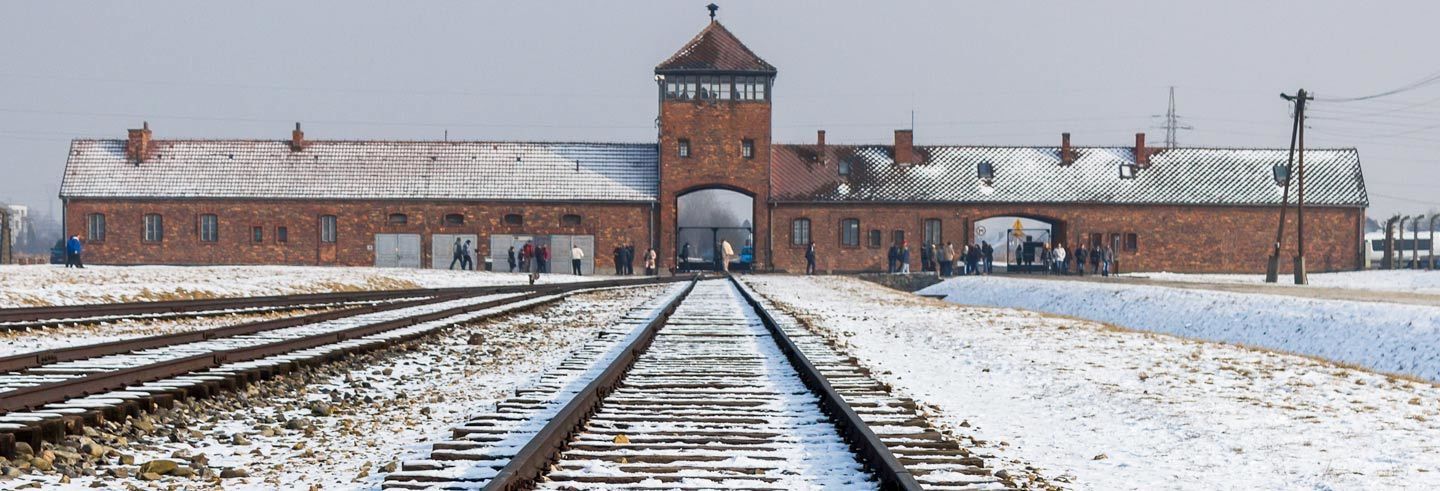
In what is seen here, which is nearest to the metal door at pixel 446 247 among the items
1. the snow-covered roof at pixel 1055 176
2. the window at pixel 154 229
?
the window at pixel 154 229

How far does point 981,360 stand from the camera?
12.0m

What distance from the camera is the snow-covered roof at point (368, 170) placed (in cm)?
5053

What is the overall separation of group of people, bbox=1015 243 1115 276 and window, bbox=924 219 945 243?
317 cm

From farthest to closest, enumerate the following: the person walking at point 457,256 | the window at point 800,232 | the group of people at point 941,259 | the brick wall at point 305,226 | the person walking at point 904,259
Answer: the window at point 800,232 → the brick wall at point 305,226 → the person walking at point 457,256 → the person walking at point 904,259 → the group of people at point 941,259

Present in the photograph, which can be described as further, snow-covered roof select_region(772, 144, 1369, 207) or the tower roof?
snow-covered roof select_region(772, 144, 1369, 207)

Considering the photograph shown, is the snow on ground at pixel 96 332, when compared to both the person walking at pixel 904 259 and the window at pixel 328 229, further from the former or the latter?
the window at pixel 328 229

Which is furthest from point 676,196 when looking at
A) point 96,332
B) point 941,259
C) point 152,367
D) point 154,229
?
point 152,367

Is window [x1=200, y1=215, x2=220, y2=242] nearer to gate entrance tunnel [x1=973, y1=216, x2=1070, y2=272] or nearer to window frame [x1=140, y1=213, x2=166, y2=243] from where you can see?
window frame [x1=140, y1=213, x2=166, y2=243]

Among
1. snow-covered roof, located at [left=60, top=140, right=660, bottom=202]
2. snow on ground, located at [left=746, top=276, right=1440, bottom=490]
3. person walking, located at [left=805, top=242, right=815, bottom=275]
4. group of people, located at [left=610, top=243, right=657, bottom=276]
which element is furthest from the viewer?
snow-covered roof, located at [left=60, top=140, right=660, bottom=202]

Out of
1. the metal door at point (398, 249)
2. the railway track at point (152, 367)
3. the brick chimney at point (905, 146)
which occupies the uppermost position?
the brick chimney at point (905, 146)

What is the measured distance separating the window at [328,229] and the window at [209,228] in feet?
12.8

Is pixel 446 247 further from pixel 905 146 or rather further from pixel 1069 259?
pixel 1069 259

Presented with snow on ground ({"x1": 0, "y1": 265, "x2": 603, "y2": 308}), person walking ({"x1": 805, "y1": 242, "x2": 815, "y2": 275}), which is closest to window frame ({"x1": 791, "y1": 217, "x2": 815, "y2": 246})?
person walking ({"x1": 805, "y1": 242, "x2": 815, "y2": 275})

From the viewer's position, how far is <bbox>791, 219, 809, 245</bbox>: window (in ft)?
168
